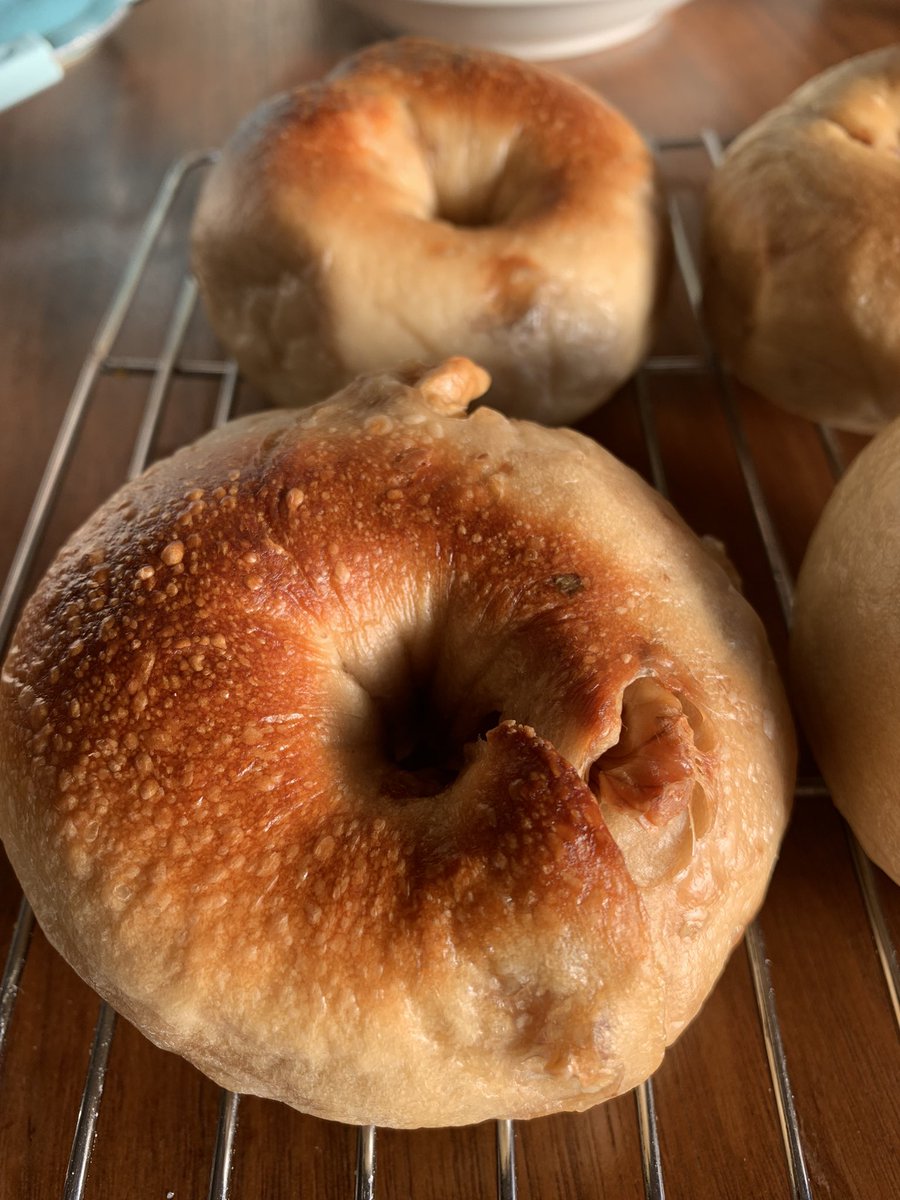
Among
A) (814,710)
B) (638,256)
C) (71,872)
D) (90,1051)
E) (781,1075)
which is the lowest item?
(781,1075)

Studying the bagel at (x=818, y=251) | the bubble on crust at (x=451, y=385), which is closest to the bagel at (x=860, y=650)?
the bagel at (x=818, y=251)

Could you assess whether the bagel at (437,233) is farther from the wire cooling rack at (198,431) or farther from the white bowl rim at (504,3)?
the white bowl rim at (504,3)

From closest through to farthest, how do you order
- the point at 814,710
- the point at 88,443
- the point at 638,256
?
the point at 814,710 → the point at 638,256 → the point at 88,443

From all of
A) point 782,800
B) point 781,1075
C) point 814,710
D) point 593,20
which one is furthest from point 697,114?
point 781,1075

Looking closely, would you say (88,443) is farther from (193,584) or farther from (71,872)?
(71,872)

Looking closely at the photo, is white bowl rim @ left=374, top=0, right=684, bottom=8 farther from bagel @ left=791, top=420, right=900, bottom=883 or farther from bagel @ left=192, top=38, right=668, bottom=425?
bagel @ left=791, top=420, right=900, bottom=883

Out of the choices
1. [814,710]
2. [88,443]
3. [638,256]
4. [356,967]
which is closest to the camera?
[356,967]

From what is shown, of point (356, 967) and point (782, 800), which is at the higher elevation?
point (356, 967)

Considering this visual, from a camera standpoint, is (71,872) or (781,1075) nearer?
(71,872)
